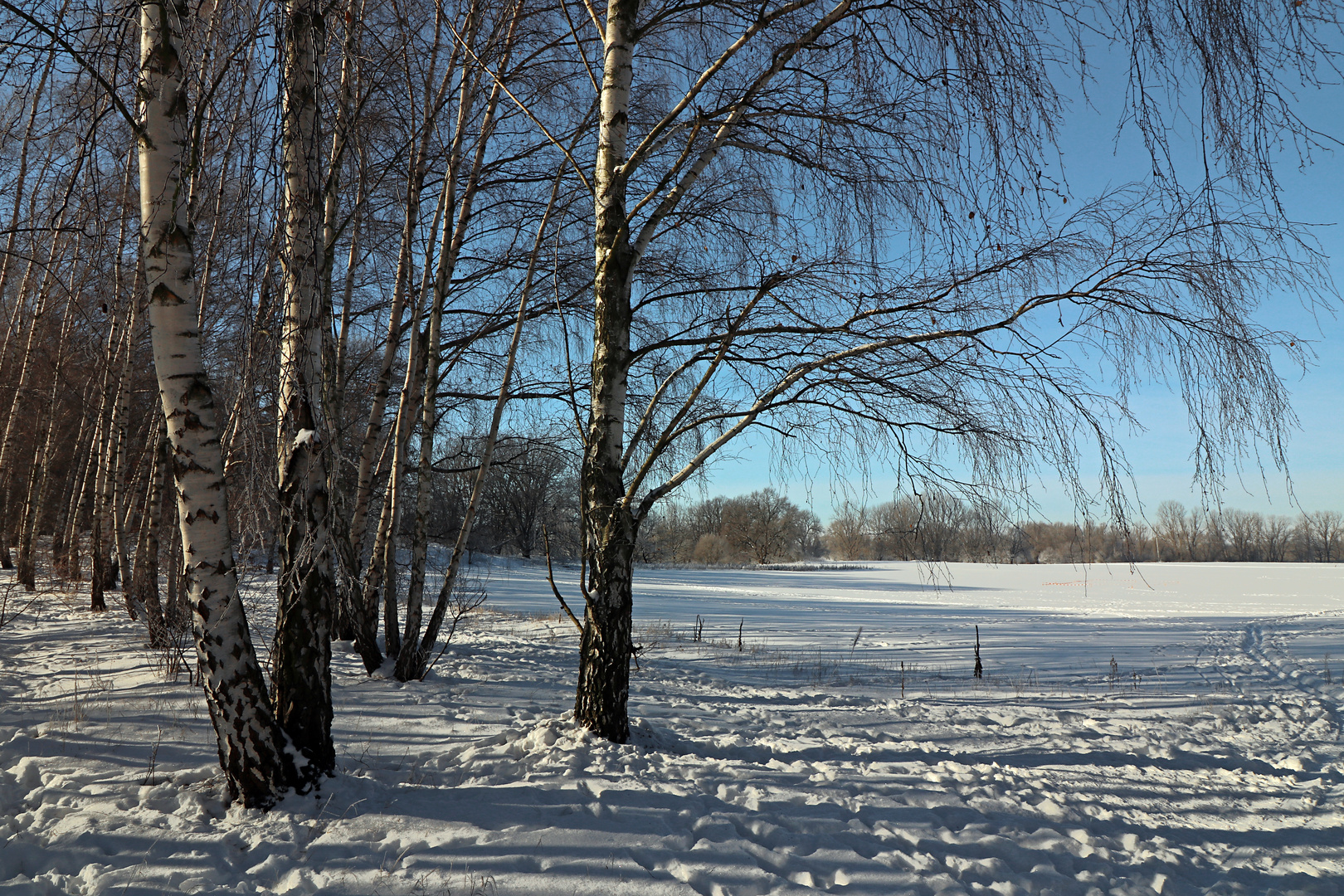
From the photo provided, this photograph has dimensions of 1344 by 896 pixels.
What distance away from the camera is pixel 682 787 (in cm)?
374

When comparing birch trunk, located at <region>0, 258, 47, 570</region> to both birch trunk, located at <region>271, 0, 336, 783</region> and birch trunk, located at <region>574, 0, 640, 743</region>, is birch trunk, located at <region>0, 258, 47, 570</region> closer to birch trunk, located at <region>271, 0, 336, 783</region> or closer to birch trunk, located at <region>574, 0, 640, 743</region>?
birch trunk, located at <region>271, 0, 336, 783</region>

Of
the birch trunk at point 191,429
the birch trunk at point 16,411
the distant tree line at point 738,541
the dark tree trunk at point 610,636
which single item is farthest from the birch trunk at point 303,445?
the distant tree line at point 738,541

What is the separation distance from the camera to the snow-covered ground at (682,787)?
298 centimetres

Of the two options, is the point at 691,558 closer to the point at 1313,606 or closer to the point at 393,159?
the point at 1313,606

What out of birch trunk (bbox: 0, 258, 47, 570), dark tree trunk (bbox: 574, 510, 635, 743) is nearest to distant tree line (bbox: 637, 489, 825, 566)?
birch trunk (bbox: 0, 258, 47, 570)

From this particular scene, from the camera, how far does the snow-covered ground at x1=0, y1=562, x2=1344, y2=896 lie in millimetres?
2980

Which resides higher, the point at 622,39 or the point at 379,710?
the point at 622,39

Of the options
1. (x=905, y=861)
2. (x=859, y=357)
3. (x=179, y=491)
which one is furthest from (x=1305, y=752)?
(x=179, y=491)

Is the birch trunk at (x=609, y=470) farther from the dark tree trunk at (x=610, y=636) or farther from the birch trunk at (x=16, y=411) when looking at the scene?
the birch trunk at (x=16, y=411)

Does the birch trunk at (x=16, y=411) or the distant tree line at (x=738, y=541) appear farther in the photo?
the distant tree line at (x=738, y=541)

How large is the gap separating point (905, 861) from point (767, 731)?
7.07 ft

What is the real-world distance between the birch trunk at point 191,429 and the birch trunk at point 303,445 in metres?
0.23

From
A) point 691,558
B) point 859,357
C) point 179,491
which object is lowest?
point 691,558

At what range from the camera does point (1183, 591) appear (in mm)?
27969
